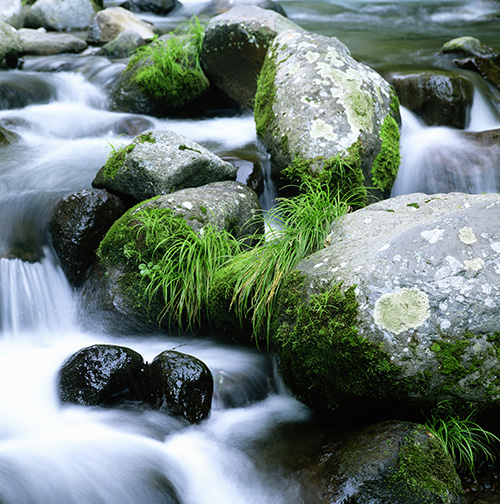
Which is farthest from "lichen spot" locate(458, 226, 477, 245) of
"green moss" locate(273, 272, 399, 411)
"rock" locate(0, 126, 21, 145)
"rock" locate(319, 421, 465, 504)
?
"rock" locate(0, 126, 21, 145)

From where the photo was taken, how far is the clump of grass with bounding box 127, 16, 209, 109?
7.48 m

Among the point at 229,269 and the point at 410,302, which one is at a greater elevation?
the point at 410,302

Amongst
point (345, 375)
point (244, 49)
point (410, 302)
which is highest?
point (244, 49)

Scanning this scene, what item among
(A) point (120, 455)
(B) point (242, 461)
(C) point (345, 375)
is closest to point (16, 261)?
(A) point (120, 455)

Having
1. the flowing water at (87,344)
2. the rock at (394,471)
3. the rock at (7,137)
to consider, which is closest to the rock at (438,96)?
the flowing water at (87,344)

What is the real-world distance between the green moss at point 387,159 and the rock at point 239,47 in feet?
6.82

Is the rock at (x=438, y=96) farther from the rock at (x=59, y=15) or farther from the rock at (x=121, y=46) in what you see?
the rock at (x=59, y=15)

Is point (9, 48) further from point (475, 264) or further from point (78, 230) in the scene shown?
point (475, 264)

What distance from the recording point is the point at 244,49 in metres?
7.14

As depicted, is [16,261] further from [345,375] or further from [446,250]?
[446,250]

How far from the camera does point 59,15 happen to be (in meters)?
12.2

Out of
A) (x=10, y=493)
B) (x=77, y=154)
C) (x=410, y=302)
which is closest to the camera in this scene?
(x=10, y=493)

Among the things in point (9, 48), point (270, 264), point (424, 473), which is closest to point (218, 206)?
point (270, 264)

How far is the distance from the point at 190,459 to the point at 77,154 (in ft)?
14.2
